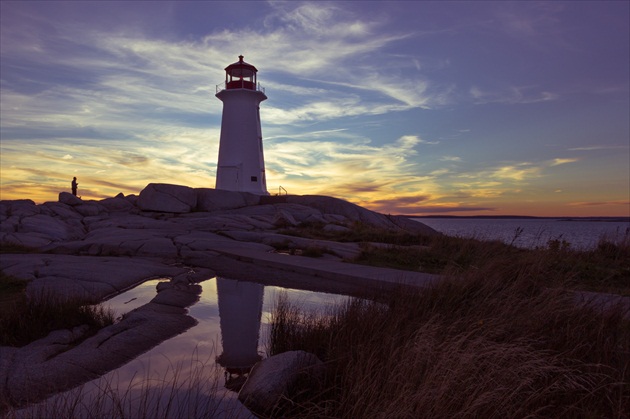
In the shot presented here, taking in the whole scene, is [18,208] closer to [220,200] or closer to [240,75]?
[220,200]

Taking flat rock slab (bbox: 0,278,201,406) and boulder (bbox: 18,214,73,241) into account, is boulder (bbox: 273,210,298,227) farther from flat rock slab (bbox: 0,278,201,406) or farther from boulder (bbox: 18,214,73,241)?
flat rock slab (bbox: 0,278,201,406)

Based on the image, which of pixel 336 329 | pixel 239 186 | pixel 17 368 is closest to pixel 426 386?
pixel 336 329

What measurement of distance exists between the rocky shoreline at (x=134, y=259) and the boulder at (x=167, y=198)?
0.07 m

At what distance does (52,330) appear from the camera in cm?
597

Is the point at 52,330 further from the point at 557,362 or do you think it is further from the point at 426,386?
the point at 557,362

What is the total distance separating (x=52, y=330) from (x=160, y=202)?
2474cm

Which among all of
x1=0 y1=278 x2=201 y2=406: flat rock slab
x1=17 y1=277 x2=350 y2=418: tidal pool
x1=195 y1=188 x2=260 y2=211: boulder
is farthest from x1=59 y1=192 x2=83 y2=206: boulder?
x1=0 y1=278 x2=201 y2=406: flat rock slab

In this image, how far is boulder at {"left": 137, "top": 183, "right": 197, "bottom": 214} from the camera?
2966 centimetres

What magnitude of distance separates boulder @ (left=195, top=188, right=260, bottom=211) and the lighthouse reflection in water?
20943 mm

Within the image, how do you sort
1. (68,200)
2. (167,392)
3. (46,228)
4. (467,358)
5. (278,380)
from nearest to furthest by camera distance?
(467,358) → (278,380) → (167,392) → (46,228) → (68,200)

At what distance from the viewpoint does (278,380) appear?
4.20 m

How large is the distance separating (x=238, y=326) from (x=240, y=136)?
30.6 m

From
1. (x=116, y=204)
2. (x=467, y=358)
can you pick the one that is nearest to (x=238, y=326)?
(x=467, y=358)

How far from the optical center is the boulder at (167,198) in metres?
29.7
